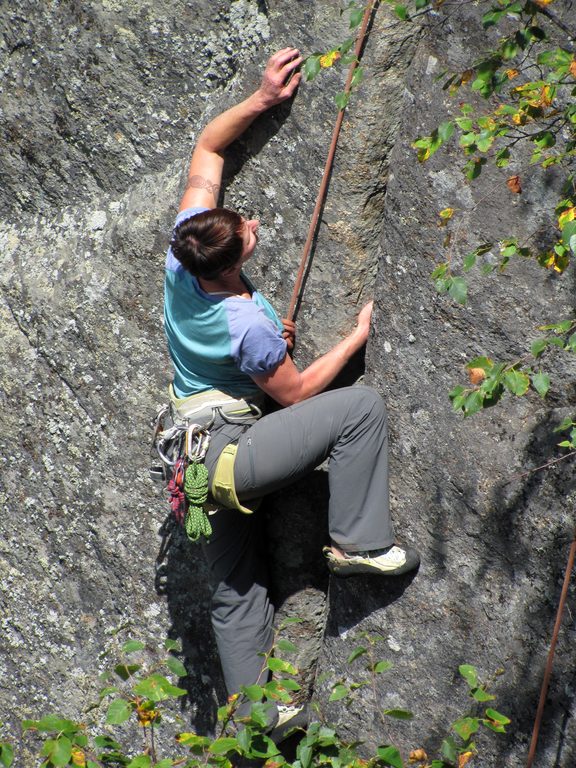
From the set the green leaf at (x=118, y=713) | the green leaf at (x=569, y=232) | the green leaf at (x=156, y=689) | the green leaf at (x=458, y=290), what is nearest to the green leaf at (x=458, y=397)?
the green leaf at (x=458, y=290)

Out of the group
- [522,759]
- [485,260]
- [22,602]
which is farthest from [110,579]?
[485,260]

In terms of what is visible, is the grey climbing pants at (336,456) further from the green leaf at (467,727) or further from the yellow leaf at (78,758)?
the yellow leaf at (78,758)

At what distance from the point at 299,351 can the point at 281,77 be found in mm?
1346

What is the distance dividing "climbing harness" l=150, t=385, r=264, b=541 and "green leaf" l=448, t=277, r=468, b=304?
1.46 meters

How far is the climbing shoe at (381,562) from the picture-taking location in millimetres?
4520

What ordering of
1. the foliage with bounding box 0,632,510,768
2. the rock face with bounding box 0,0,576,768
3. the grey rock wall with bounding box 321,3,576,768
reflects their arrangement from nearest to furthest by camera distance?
1. the foliage with bounding box 0,632,510,768
2. the grey rock wall with bounding box 321,3,576,768
3. the rock face with bounding box 0,0,576,768

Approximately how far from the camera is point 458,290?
3547 mm

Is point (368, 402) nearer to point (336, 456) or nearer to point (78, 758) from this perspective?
point (336, 456)

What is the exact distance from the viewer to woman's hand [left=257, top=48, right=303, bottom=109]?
15.4 feet

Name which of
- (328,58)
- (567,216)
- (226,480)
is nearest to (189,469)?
(226,480)

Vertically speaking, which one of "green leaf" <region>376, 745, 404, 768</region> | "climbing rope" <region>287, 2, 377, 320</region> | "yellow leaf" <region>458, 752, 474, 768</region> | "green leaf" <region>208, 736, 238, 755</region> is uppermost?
"climbing rope" <region>287, 2, 377, 320</region>

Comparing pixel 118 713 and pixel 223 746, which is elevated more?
pixel 118 713

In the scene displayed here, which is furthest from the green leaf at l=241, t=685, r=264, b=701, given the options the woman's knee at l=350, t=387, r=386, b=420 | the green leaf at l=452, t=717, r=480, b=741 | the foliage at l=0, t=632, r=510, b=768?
the woman's knee at l=350, t=387, r=386, b=420

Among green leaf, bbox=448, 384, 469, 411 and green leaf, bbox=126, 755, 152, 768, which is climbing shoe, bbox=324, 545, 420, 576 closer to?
green leaf, bbox=448, 384, 469, 411
